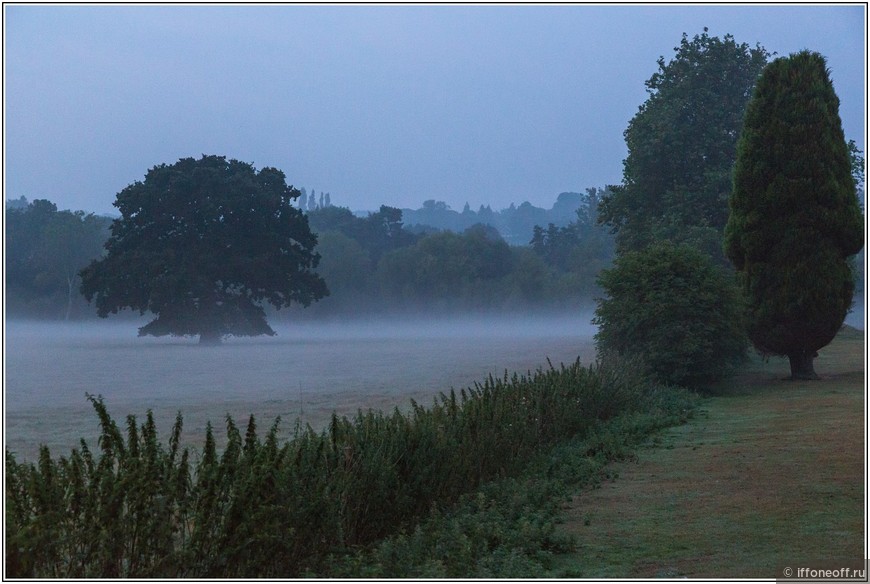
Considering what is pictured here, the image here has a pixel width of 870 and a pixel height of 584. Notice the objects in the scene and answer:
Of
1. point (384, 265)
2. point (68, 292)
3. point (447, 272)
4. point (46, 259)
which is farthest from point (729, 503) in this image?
point (447, 272)

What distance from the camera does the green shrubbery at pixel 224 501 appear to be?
21.9 ft

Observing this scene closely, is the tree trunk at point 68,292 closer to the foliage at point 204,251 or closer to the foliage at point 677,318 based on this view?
the foliage at point 204,251

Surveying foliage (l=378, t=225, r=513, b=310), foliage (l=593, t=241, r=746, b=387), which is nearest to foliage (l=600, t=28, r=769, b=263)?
foliage (l=593, t=241, r=746, b=387)

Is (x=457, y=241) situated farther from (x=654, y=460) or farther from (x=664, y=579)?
(x=664, y=579)

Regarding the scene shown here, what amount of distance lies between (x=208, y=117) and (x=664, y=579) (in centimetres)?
1153

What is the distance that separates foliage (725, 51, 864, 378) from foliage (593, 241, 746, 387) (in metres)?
1.31

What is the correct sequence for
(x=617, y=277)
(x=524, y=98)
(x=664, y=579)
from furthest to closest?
(x=617, y=277) → (x=524, y=98) → (x=664, y=579)

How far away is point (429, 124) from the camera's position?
43.1ft

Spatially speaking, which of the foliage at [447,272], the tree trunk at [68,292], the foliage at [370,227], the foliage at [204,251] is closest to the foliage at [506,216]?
the foliage at [370,227]

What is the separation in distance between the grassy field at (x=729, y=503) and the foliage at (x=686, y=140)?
22.6 m

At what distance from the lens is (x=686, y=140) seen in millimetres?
41594

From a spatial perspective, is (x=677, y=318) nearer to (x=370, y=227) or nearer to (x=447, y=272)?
(x=447, y=272)

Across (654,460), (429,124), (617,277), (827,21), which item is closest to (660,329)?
(617,277)

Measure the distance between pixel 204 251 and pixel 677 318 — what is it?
34999mm
